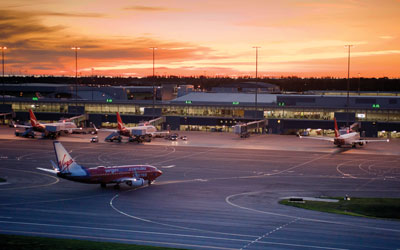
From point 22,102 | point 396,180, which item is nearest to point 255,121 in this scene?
point 396,180

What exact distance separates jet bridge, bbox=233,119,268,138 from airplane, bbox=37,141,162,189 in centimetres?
5785

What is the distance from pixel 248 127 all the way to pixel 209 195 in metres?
68.4

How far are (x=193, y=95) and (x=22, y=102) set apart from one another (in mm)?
57339

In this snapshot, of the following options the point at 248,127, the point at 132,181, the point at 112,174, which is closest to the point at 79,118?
the point at 248,127

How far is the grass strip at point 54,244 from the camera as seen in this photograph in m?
40.3

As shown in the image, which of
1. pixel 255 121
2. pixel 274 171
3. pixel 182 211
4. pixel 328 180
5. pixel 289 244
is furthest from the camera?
pixel 255 121

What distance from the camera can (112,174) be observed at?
65.6m

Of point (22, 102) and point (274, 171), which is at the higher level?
point (22, 102)

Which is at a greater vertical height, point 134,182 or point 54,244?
point 134,182

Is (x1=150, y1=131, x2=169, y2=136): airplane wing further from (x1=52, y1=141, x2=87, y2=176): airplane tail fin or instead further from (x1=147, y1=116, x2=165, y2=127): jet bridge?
(x1=52, y1=141, x2=87, y2=176): airplane tail fin

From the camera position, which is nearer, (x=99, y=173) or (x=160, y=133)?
(x=99, y=173)

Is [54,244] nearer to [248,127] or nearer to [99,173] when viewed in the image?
[99,173]

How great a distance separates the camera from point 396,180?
72.6 m

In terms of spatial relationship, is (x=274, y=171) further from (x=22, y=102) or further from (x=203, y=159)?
(x=22, y=102)
